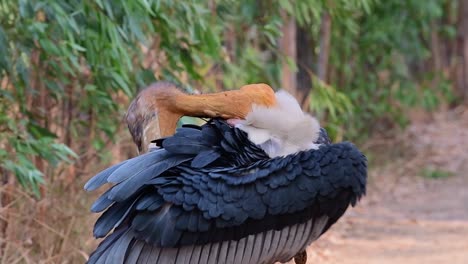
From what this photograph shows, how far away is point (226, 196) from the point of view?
11.6 feet

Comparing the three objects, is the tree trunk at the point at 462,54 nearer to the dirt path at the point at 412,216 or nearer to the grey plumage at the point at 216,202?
the dirt path at the point at 412,216

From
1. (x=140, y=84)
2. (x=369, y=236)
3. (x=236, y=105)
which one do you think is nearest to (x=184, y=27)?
(x=140, y=84)

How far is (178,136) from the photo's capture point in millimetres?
3725

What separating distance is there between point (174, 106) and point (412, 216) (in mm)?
5637

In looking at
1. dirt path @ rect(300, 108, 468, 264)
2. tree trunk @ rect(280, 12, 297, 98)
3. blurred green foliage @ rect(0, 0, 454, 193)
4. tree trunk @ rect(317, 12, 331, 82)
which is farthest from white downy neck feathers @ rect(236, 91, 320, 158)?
tree trunk @ rect(317, 12, 331, 82)

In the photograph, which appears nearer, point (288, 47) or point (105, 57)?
point (105, 57)

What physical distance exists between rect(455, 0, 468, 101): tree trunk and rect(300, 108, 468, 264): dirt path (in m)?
2.71

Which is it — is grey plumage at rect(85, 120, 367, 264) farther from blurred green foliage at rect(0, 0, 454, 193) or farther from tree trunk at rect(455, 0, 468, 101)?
tree trunk at rect(455, 0, 468, 101)

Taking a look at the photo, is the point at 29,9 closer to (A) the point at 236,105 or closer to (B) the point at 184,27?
(B) the point at 184,27

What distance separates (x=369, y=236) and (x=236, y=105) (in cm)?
478

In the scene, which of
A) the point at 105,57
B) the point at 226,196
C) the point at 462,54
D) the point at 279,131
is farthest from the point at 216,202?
the point at 462,54

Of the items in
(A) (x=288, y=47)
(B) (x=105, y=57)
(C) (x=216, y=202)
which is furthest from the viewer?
(A) (x=288, y=47)

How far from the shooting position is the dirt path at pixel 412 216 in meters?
7.71

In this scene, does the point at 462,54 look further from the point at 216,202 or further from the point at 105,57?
the point at 216,202
